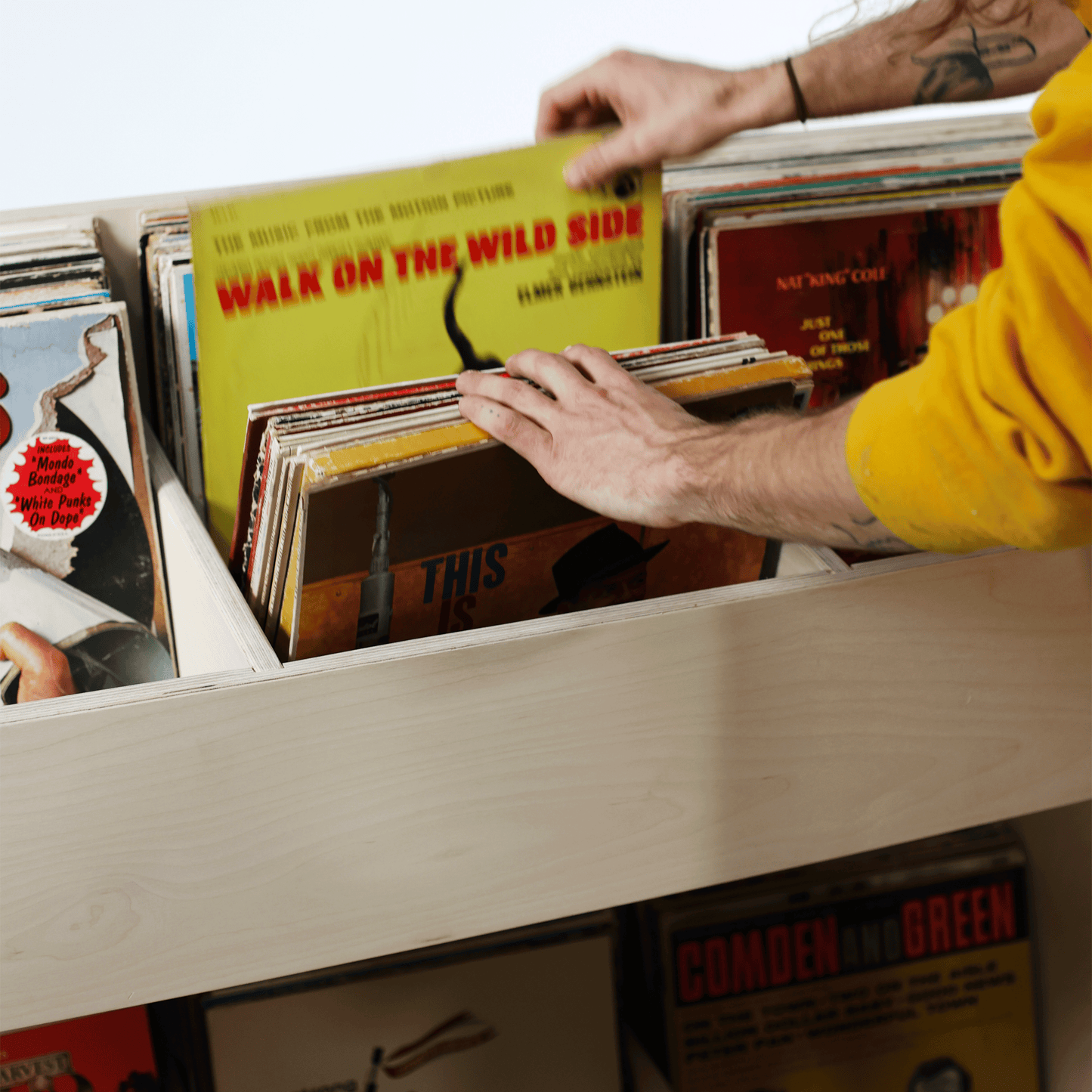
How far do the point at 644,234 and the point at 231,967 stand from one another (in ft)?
2.29

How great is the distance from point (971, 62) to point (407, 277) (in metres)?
0.57

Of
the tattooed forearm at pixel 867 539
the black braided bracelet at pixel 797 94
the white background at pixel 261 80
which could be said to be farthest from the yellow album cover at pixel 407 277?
the white background at pixel 261 80

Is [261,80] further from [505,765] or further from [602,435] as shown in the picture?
[505,765]

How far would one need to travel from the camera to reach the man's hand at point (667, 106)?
847 mm

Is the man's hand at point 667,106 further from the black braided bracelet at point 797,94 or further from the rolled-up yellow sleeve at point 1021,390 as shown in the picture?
the rolled-up yellow sleeve at point 1021,390

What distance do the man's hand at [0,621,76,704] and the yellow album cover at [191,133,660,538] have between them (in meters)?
0.19

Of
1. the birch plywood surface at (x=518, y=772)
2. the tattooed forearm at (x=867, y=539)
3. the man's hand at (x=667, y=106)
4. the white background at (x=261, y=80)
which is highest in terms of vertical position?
the white background at (x=261, y=80)

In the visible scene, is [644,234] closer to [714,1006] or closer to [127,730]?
[127,730]

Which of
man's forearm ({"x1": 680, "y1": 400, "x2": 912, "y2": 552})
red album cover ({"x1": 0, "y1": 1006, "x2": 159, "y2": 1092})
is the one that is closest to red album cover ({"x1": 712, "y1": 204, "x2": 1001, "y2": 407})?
man's forearm ({"x1": 680, "y1": 400, "x2": 912, "y2": 552})

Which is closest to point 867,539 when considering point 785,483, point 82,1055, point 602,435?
point 785,483

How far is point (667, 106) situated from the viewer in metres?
0.87

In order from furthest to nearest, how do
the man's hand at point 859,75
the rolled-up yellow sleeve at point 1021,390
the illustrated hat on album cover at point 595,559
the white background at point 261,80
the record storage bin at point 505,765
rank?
the white background at point 261,80
the man's hand at point 859,75
the illustrated hat on album cover at point 595,559
the record storage bin at point 505,765
the rolled-up yellow sleeve at point 1021,390

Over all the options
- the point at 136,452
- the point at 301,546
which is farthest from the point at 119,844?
the point at 136,452

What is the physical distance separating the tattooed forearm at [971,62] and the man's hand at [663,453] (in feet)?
1.54
